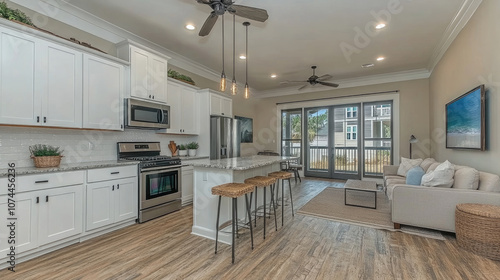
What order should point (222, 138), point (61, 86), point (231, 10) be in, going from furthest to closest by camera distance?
point (222, 138)
point (61, 86)
point (231, 10)

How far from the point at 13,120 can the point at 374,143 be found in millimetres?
7143

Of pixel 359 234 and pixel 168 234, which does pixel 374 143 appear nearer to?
pixel 359 234

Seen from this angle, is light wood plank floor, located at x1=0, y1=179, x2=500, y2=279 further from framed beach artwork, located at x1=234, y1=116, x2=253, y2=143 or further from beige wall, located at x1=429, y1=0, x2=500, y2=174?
framed beach artwork, located at x1=234, y1=116, x2=253, y2=143

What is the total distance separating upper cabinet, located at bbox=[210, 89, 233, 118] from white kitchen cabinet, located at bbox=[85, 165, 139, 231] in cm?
225

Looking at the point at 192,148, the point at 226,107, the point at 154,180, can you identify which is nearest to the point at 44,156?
the point at 154,180

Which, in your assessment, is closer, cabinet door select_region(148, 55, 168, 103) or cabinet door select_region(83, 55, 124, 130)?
cabinet door select_region(83, 55, 124, 130)

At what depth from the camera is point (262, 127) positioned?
312 inches

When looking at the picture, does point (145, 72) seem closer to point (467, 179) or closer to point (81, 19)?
point (81, 19)

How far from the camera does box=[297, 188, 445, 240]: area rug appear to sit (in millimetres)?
3021

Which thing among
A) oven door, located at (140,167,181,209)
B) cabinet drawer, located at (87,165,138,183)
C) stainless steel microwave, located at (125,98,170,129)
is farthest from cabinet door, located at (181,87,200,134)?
cabinet drawer, located at (87,165,138,183)

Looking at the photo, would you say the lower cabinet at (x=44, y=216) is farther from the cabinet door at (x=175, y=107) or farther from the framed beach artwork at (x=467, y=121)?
the framed beach artwork at (x=467, y=121)

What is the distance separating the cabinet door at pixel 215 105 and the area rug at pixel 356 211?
2730 millimetres

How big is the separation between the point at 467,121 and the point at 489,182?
107 cm

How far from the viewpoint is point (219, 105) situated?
5.22m
